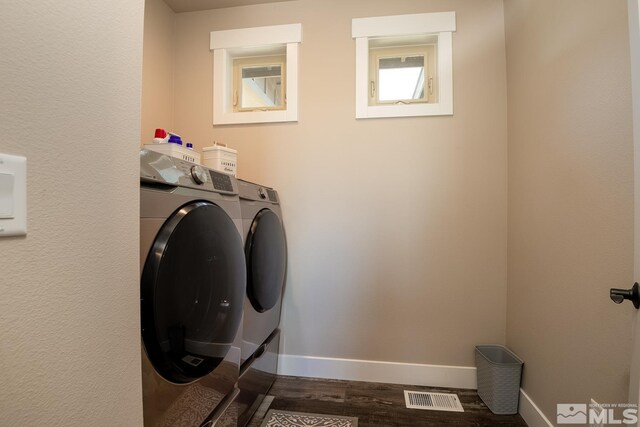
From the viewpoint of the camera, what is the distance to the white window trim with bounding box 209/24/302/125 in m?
2.01

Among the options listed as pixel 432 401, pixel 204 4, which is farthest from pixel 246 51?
pixel 432 401

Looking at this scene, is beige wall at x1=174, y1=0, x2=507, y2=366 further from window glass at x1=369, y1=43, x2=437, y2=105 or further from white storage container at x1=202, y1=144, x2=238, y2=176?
white storage container at x1=202, y1=144, x2=238, y2=176

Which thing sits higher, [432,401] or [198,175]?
[198,175]

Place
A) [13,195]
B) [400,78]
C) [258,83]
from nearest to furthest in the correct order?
[13,195], [400,78], [258,83]

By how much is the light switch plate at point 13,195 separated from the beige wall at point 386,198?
1.62 metres

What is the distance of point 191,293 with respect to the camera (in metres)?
0.87

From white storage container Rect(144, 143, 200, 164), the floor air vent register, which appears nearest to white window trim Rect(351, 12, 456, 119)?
white storage container Rect(144, 143, 200, 164)

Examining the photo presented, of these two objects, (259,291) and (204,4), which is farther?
(204,4)

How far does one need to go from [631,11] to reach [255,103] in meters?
1.99

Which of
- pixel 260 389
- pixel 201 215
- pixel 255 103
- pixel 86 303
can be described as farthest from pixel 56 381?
pixel 255 103

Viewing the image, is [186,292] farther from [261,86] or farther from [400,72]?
[400,72]

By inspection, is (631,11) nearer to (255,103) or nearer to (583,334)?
(583,334)

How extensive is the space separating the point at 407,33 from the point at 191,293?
2044mm

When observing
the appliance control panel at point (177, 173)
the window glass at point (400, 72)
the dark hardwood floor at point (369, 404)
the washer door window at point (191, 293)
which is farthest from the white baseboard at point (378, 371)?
the window glass at point (400, 72)
